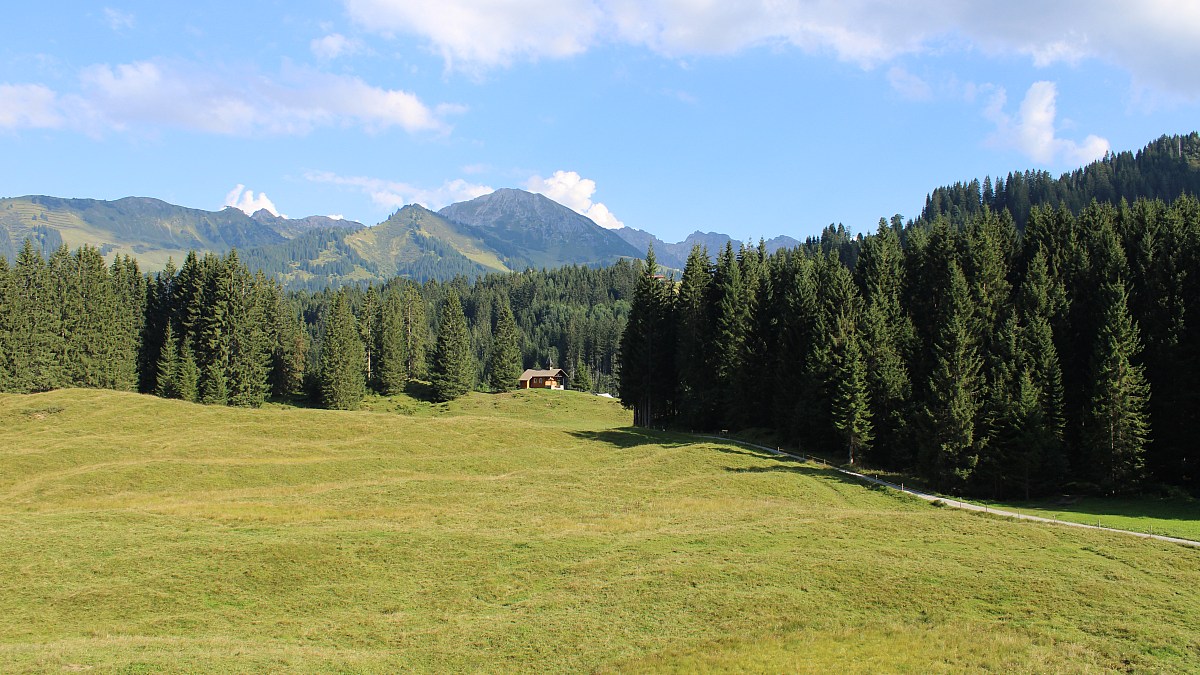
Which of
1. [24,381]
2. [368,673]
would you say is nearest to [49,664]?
[368,673]

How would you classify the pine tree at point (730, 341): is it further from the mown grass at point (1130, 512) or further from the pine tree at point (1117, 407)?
the pine tree at point (1117, 407)

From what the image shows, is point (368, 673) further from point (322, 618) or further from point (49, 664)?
point (49, 664)

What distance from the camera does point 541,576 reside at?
29.0 metres

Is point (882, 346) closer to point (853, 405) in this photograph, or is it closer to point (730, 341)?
point (853, 405)

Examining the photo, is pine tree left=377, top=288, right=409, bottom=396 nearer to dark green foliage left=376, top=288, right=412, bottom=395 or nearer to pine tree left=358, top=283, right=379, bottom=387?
dark green foliage left=376, top=288, right=412, bottom=395

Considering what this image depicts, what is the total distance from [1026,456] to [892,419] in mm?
11196

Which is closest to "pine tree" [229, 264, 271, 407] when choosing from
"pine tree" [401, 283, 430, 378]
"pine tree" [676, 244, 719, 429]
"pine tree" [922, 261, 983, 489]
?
"pine tree" [401, 283, 430, 378]

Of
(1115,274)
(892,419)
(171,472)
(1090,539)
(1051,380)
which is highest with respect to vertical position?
(1115,274)

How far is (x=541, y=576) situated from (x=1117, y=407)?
4415 cm

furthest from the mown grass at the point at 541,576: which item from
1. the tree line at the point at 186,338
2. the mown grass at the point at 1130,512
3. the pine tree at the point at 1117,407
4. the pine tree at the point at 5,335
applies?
the tree line at the point at 186,338

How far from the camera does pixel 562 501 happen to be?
4491 centimetres

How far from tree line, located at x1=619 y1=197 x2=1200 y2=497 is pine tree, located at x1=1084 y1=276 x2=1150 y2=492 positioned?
12 centimetres

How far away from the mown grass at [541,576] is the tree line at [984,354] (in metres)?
11.1

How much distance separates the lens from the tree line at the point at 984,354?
51.0 metres
